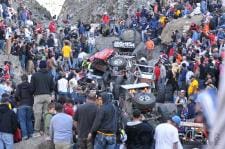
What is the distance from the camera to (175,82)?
20344mm

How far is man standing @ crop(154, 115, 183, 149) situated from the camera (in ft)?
27.7

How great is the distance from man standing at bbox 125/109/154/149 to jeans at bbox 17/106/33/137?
13.4 feet

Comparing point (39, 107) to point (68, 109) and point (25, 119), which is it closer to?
point (25, 119)

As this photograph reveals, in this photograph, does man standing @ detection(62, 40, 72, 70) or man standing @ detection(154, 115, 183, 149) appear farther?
man standing @ detection(62, 40, 72, 70)

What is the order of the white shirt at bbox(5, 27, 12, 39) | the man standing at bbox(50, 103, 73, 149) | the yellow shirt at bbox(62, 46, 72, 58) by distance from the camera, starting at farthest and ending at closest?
the white shirt at bbox(5, 27, 12, 39) → the yellow shirt at bbox(62, 46, 72, 58) → the man standing at bbox(50, 103, 73, 149)

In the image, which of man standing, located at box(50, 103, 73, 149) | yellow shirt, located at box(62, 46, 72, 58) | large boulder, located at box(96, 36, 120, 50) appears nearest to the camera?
man standing, located at box(50, 103, 73, 149)

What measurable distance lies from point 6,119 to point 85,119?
1.71m

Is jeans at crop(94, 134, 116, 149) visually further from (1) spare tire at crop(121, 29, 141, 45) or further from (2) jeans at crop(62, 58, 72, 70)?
(1) spare tire at crop(121, 29, 141, 45)

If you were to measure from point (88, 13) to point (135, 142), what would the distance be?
130ft

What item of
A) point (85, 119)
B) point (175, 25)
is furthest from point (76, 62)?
point (85, 119)

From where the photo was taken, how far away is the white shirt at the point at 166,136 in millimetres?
8445

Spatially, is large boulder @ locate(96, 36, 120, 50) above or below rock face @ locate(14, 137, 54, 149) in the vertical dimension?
above

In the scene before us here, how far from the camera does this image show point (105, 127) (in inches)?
386

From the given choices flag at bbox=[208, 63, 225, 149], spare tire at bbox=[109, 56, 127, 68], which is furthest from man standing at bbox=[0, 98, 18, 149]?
spare tire at bbox=[109, 56, 127, 68]
